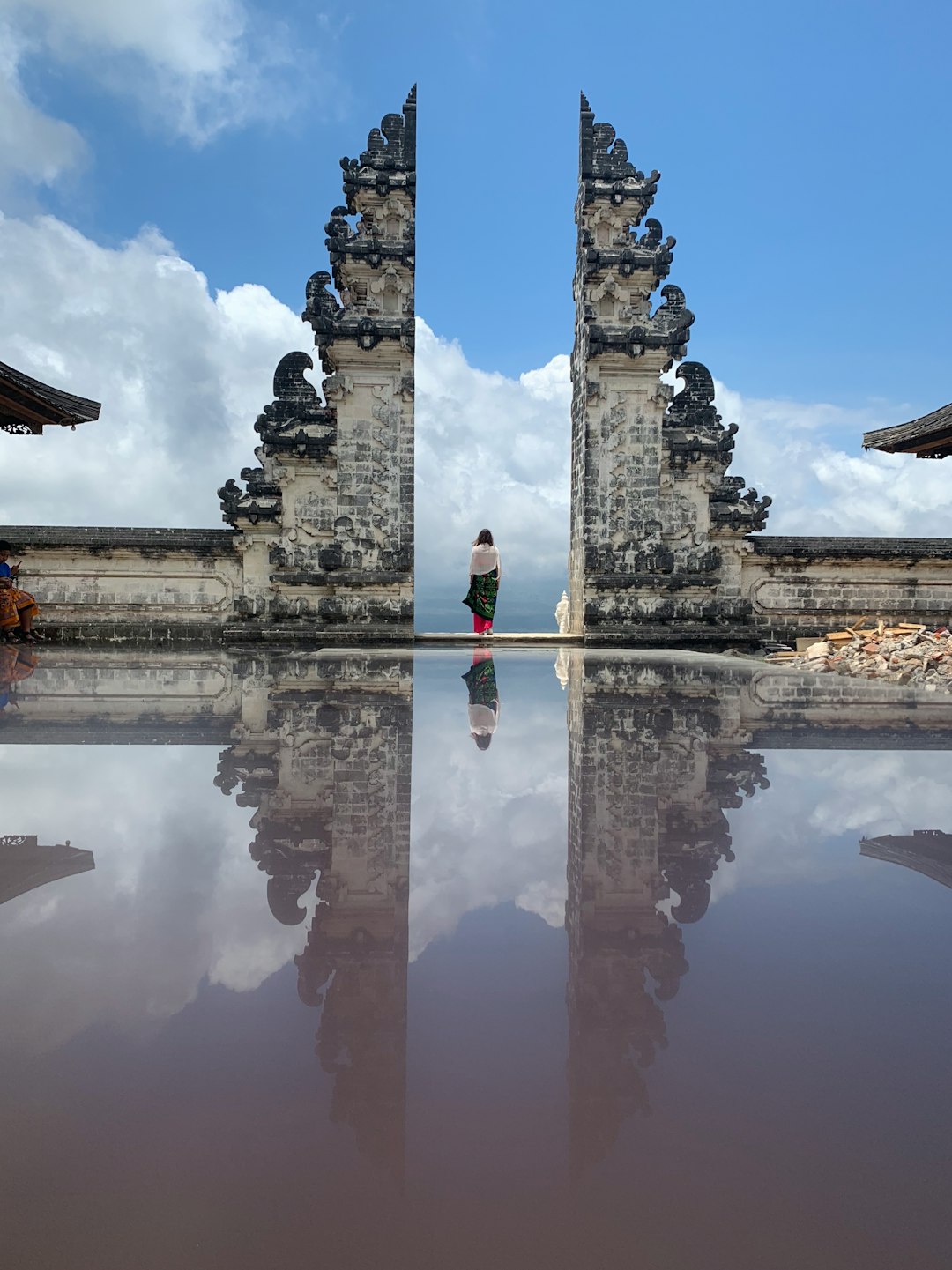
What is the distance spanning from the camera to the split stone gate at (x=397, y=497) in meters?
11.3

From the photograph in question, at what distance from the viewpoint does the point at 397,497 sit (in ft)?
37.4

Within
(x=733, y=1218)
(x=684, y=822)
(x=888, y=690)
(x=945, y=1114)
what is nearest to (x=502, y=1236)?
(x=733, y=1218)

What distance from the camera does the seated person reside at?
10.9m

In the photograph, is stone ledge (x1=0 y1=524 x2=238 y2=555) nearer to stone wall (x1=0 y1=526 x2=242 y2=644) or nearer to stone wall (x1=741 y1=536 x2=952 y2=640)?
stone wall (x1=0 y1=526 x2=242 y2=644)

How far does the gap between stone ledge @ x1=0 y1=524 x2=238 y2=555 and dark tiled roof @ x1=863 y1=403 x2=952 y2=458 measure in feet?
32.0

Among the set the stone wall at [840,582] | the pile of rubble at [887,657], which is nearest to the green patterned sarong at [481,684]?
the pile of rubble at [887,657]

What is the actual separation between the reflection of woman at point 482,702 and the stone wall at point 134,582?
18.1 ft

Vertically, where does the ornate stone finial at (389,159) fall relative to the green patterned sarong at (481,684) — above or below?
above

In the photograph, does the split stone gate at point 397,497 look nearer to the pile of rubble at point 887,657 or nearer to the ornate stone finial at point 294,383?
the ornate stone finial at point 294,383

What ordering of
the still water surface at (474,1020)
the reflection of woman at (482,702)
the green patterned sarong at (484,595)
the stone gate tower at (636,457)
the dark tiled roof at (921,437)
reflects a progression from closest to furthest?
1. the still water surface at (474,1020)
2. the reflection of woman at (482,702)
3. the dark tiled roof at (921,437)
4. the stone gate tower at (636,457)
5. the green patterned sarong at (484,595)

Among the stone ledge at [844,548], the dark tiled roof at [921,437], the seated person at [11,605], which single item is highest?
the dark tiled roof at [921,437]

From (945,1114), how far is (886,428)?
1316 cm

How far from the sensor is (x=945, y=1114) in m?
0.99

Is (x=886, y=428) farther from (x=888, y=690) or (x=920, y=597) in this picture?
(x=888, y=690)
